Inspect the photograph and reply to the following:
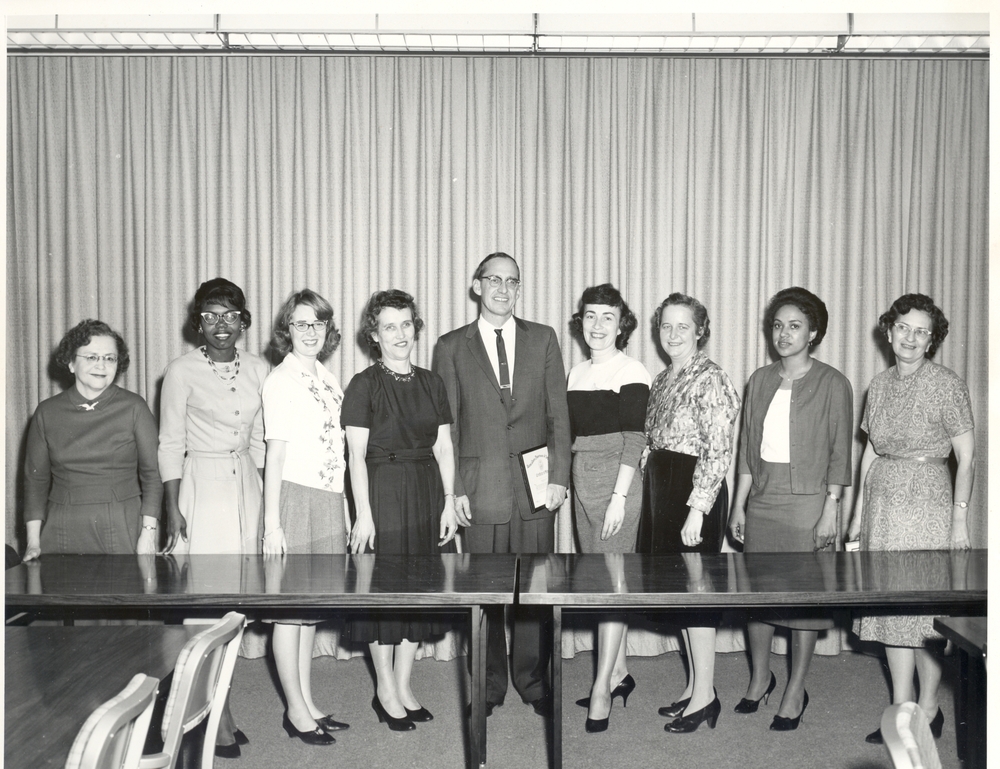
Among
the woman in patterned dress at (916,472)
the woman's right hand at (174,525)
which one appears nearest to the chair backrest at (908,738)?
the woman in patterned dress at (916,472)

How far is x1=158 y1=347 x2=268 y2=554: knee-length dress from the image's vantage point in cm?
338

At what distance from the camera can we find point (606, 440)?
3.56 metres

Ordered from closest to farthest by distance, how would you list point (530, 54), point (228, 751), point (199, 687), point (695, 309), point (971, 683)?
1. point (199, 687)
2. point (971, 683)
3. point (228, 751)
4. point (695, 309)
5. point (530, 54)

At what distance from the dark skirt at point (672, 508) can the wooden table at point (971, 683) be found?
984 mm

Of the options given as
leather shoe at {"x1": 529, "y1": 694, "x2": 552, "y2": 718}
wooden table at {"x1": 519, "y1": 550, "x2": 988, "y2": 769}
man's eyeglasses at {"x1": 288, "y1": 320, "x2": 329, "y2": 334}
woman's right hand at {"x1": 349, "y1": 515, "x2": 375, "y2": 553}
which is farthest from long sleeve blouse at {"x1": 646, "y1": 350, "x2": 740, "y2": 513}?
man's eyeglasses at {"x1": 288, "y1": 320, "x2": 329, "y2": 334}

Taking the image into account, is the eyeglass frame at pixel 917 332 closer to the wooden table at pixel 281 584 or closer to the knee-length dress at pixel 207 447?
the wooden table at pixel 281 584

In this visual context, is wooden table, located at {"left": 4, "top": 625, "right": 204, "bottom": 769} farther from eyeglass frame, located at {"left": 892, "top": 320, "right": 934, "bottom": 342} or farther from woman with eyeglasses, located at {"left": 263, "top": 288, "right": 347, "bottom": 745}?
eyeglass frame, located at {"left": 892, "top": 320, "right": 934, "bottom": 342}

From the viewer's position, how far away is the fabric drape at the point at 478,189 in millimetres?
4418

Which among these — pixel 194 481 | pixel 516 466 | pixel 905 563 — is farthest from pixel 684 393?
pixel 194 481

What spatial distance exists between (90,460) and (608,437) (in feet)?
6.92

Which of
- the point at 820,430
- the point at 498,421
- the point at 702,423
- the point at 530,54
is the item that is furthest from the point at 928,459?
the point at 530,54

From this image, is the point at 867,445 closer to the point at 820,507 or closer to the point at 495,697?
the point at 820,507

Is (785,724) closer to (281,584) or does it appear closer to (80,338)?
(281,584)

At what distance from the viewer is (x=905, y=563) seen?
285cm
